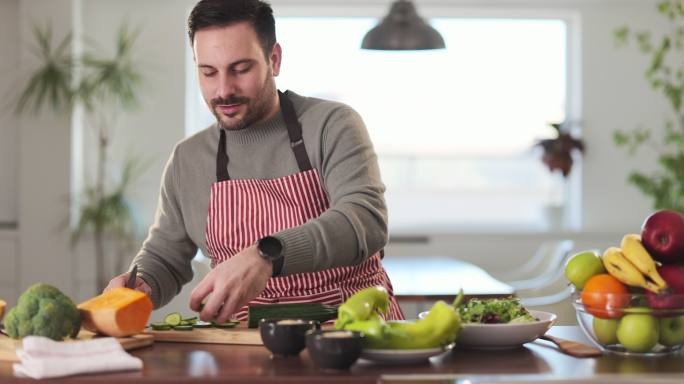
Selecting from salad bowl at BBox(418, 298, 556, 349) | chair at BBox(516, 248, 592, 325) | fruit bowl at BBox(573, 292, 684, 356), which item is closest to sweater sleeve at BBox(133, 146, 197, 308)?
salad bowl at BBox(418, 298, 556, 349)

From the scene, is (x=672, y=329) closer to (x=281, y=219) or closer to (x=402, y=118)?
(x=281, y=219)

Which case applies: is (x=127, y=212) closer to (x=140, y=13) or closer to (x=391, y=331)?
(x=140, y=13)

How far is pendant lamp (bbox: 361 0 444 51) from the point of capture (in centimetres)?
558

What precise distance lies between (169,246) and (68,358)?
41.4 inches

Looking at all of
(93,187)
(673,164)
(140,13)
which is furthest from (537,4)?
(93,187)

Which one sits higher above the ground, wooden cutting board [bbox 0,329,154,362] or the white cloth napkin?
the white cloth napkin

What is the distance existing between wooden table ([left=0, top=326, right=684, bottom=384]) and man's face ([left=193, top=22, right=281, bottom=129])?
2.54 ft

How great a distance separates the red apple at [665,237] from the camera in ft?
7.13

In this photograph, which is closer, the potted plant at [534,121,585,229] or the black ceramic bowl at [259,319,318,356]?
the black ceramic bowl at [259,319,318,356]

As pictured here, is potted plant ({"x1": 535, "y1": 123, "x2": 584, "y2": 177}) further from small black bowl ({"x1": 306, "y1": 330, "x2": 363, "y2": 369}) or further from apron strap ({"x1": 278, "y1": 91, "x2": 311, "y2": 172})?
small black bowl ({"x1": 306, "y1": 330, "x2": 363, "y2": 369})

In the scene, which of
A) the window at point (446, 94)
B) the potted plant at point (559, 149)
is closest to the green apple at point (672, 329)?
the potted plant at point (559, 149)

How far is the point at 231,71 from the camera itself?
273cm

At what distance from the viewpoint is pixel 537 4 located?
7730 mm

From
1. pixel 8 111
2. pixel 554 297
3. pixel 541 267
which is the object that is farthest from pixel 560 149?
pixel 8 111
